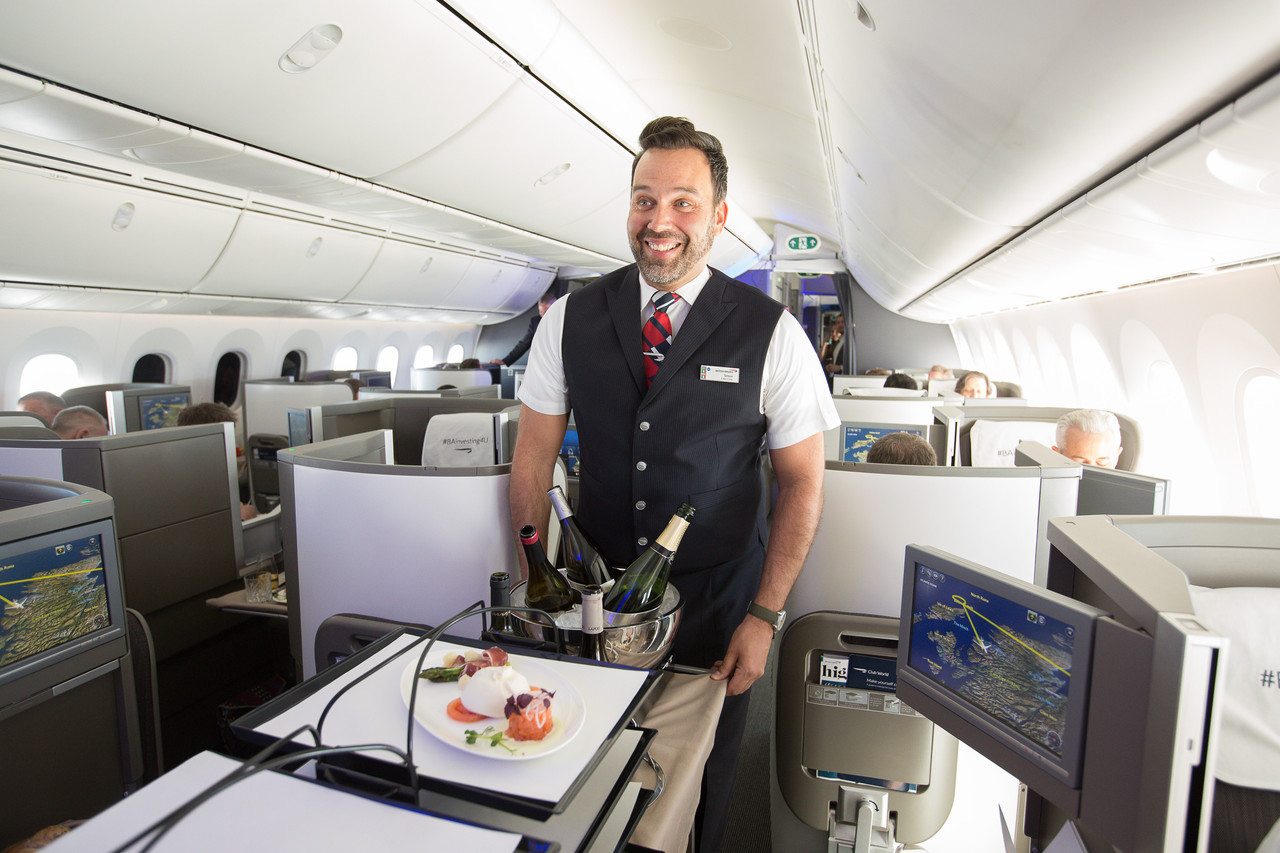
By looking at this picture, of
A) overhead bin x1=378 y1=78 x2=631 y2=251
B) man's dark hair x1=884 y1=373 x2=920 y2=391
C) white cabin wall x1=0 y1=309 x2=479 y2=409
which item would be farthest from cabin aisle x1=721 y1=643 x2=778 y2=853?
white cabin wall x1=0 y1=309 x2=479 y2=409

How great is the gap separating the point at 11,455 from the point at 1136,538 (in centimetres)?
343

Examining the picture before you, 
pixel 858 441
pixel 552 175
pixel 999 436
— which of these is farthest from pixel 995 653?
pixel 552 175

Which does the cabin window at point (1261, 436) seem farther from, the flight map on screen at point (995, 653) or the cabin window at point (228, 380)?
the cabin window at point (228, 380)

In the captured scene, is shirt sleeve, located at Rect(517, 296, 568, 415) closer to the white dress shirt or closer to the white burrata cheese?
the white dress shirt

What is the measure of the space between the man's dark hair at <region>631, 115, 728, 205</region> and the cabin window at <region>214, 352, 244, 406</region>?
1103cm

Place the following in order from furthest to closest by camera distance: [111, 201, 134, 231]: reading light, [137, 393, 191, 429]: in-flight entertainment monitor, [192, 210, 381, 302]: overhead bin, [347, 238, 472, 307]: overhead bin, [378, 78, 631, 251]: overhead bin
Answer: [347, 238, 472, 307]: overhead bin < [192, 210, 381, 302]: overhead bin < [137, 393, 191, 429]: in-flight entertainment monitor < [111, 201, 134, 231]: reading light < [378, 78, 631, 251]: overhead bin

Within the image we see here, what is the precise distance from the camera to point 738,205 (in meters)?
11.4

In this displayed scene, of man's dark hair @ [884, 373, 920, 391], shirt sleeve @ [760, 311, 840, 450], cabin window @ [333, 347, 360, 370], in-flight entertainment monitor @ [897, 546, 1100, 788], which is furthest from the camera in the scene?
cabin window @ [333, 347, 360, 370]

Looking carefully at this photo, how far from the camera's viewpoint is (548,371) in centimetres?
192

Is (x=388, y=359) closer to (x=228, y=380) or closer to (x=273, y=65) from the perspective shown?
(x=228, y=380)

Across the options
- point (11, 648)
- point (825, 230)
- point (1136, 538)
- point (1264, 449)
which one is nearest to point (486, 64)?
point (11, 648)

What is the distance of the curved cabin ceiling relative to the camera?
5.46 ft

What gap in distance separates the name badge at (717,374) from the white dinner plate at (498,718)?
2.93 ft

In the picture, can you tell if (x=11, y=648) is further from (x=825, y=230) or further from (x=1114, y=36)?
(x=825, y=230)
